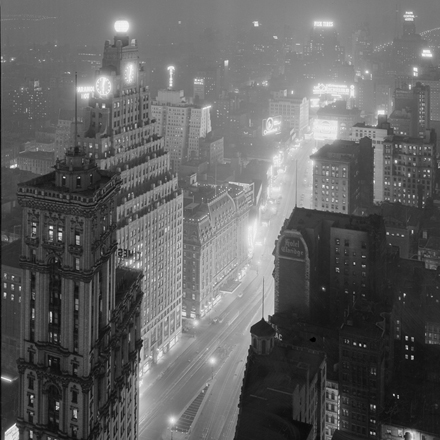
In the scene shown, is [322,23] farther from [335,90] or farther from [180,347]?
[180,347]

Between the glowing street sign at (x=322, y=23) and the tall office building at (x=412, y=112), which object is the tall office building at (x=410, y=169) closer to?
the tall office building at (x=412, y=112)

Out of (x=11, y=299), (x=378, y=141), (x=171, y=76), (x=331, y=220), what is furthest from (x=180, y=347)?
(x=171, y=76)

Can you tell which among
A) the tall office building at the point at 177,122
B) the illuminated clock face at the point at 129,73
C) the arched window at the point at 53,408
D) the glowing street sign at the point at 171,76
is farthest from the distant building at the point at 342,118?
the arched window at the point at 53,408

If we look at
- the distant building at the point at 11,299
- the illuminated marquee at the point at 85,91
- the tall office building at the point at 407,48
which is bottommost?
the distant building at the point at 11,299

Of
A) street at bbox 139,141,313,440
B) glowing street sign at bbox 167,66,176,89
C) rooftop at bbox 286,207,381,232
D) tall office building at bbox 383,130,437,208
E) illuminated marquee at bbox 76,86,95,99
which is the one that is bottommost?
street at bbox 139,141,313,440

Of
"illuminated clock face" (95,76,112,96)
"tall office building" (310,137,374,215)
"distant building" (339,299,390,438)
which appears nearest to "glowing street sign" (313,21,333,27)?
"tall office building" (310,137,374,215)

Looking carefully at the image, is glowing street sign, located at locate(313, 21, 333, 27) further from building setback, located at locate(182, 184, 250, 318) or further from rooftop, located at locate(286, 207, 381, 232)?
rooftop, located at locate(286, 207, 381, 232)
